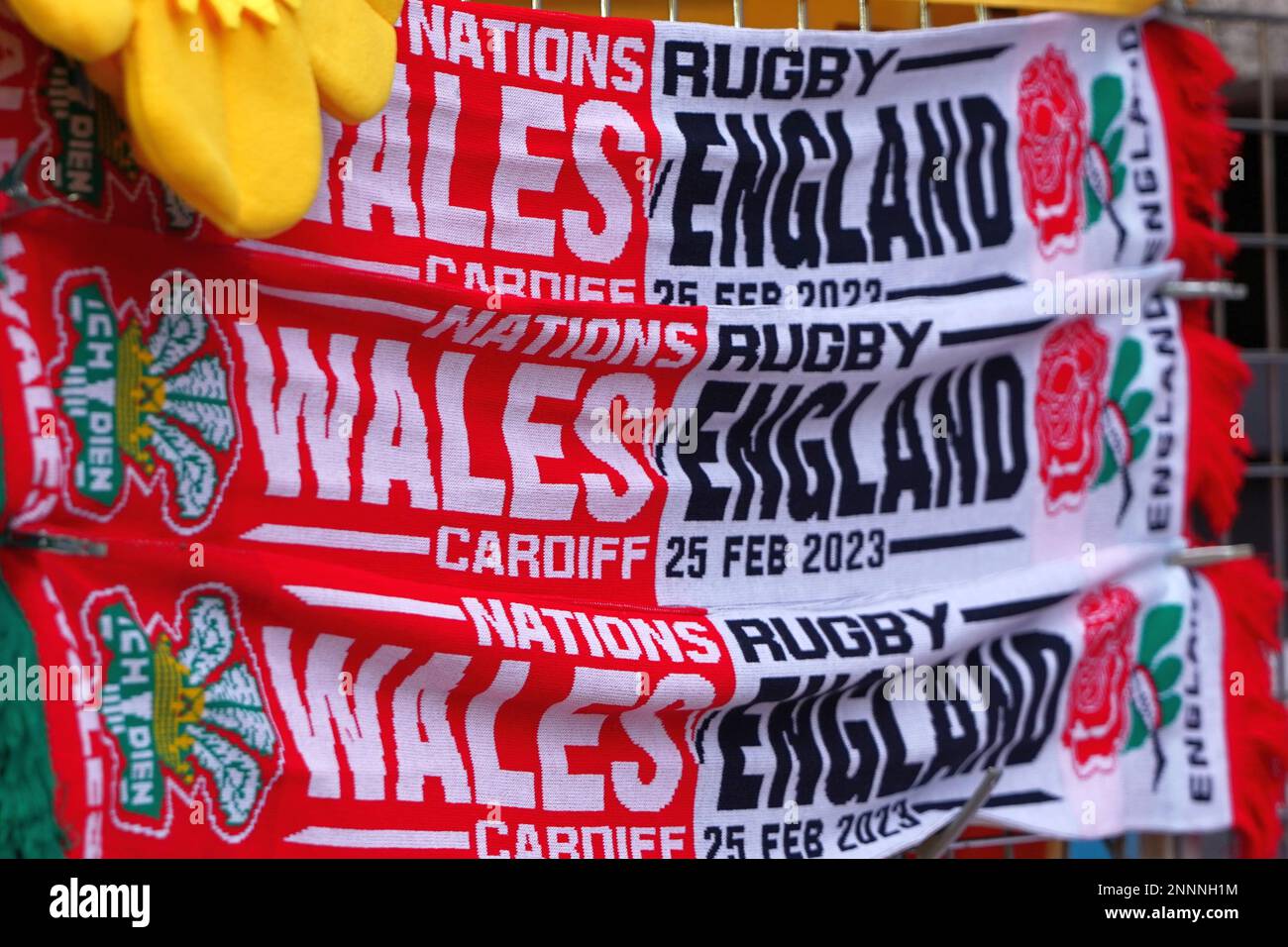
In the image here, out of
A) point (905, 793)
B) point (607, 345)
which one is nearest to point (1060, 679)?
point (905, 793)

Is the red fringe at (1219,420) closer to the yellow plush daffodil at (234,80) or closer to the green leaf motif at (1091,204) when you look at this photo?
the green leaf motif at (1091,204)

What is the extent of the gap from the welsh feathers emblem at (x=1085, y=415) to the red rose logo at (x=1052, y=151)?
9 cm

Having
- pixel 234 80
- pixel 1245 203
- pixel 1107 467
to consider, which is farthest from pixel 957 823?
pixel 1245 203

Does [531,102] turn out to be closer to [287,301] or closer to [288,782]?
[287,301]

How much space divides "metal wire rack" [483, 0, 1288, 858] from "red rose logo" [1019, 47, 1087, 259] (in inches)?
2.7

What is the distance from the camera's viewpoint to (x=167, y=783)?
958 mm

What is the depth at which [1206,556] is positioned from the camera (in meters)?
1.43

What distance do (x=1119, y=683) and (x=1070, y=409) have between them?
0.87 ft

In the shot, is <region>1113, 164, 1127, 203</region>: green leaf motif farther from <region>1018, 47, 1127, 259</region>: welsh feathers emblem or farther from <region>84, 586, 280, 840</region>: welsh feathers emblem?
<region>84, 586, 280, 840</region>: welsh feathers emblem

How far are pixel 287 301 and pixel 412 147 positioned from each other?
0.16 metres

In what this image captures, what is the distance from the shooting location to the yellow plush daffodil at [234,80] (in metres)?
0.83

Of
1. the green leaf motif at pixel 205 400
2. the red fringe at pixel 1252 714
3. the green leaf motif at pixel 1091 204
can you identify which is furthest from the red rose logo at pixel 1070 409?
the green leaf motif at pixel 205 400

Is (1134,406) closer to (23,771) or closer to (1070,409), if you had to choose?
(1070,409)

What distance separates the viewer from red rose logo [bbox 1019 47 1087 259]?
1345mm
